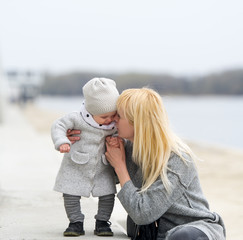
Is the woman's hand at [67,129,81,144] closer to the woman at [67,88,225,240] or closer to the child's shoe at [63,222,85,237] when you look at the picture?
the woman at [67,88,225,240]

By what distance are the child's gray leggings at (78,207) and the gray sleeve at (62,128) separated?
0.37 metres

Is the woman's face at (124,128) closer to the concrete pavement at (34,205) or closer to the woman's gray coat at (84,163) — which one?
the woman's gray coat at (84,163)

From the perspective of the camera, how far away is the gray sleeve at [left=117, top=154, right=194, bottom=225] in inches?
130

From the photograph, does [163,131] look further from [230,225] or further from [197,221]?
[230,225]

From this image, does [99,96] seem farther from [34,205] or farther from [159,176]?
[34,205]

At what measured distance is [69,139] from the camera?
3562mm

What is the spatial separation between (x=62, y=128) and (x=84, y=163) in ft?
0.82

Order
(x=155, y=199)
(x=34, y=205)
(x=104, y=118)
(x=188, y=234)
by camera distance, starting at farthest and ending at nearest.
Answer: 1. (x=34, y=205)
2. (x=104, y=118)
3. (x=155, y=199)
4. (x=188, y=234)

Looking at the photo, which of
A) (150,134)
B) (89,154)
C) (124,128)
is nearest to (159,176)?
(150,134)

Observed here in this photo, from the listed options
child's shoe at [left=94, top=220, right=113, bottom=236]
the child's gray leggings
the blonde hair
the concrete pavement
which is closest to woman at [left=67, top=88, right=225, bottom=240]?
the blonde hair

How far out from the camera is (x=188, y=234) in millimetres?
3168

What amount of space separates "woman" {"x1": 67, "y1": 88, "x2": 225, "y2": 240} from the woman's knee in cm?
2

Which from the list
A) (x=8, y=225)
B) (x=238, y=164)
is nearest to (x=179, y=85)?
(x=238, y=164)

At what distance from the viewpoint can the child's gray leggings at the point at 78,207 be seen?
11.7 feet
